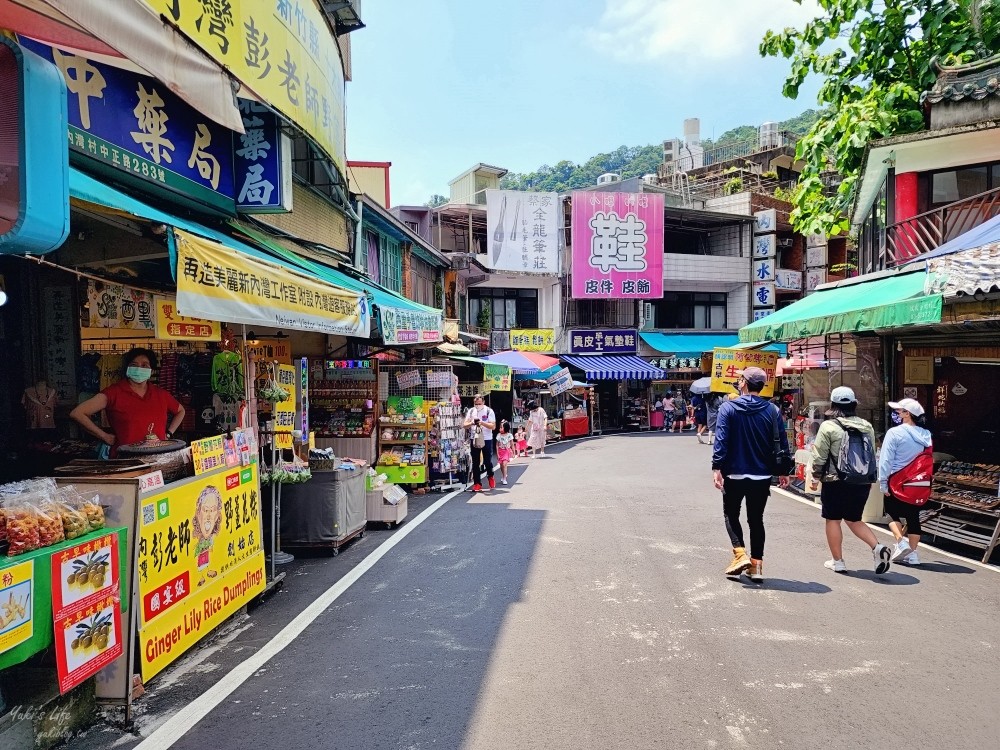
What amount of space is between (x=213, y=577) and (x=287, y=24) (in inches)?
259

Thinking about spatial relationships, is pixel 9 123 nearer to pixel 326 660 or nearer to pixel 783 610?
pixel 326 660

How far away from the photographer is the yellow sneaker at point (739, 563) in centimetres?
626

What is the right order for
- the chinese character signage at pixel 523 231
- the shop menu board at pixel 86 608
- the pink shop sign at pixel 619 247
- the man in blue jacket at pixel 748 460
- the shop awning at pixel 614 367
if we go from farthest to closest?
the pink shop sign at pixel 619 247, the shop awning at pixel 614 367, the chinese character signage at pixel 523 231, the man in blue jacket at pixel 748 460, the shop menu board at pixel 86 608

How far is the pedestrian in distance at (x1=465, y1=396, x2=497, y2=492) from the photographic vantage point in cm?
1229

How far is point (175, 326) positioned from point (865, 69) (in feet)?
53.7

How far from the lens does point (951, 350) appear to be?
965 cm

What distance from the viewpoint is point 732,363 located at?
526 inches

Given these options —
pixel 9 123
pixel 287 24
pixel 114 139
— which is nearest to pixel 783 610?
pixel 9 123

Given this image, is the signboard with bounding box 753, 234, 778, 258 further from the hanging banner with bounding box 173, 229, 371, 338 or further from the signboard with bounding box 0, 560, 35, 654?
the signboard with bounding box 0, 560, 35, 654

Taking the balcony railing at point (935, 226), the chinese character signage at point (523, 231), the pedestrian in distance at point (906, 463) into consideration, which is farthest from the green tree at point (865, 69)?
the chinese character signage at point (523, 231)

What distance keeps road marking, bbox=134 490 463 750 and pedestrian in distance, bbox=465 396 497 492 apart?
5216mm

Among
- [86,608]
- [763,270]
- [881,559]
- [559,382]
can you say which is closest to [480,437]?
[881,559]

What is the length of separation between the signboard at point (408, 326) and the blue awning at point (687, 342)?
19574 millimetres

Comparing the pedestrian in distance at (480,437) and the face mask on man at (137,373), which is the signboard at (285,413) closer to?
the face mask on man at (137,373)
